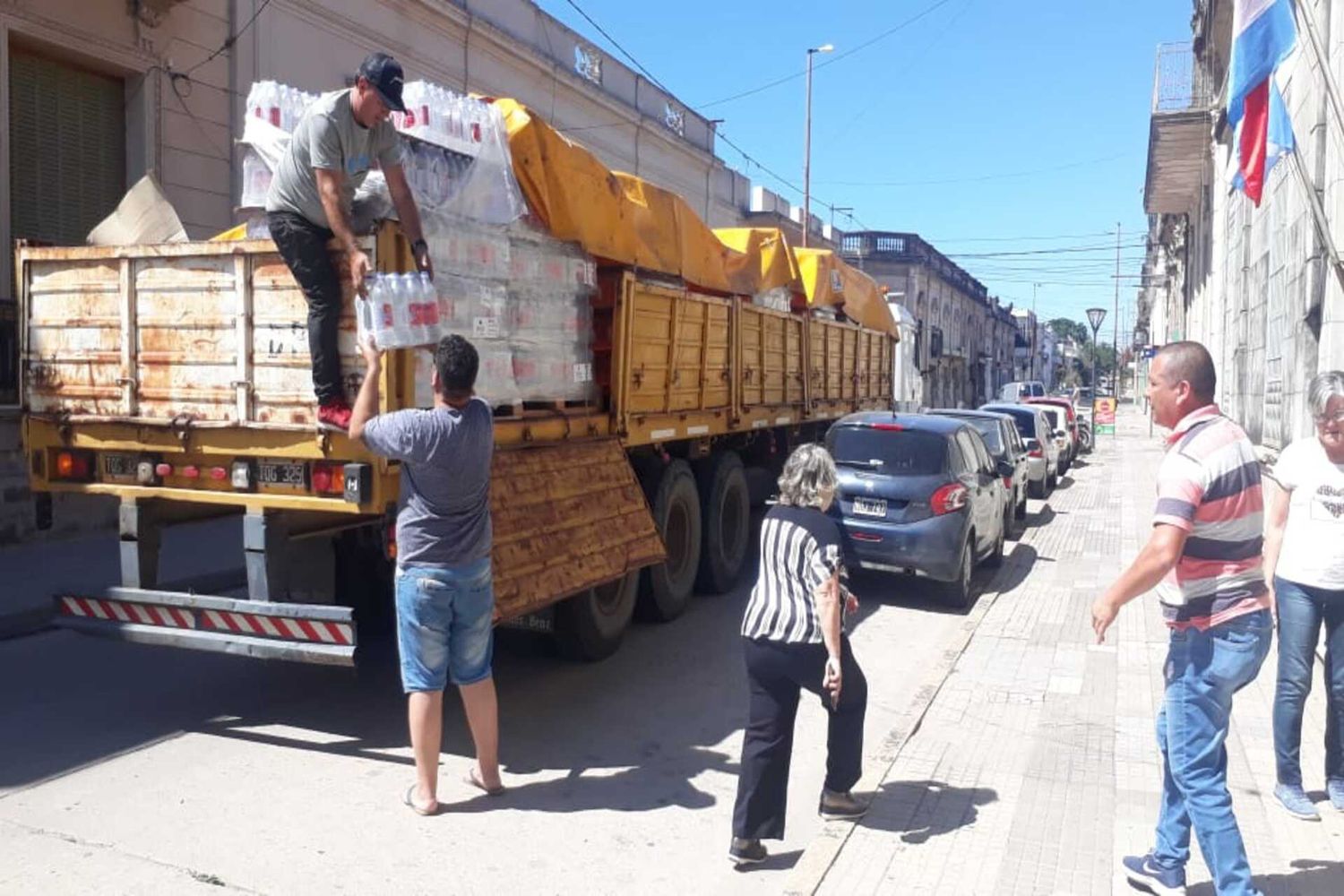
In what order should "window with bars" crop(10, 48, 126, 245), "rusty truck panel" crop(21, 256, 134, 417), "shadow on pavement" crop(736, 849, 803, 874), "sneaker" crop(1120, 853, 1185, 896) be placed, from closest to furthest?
"sneaker" crop(1120, 853, 1185, 896) → "shadow on pavement" crop(736, 849, 803, 874) → "rusty truck panel" crop(21, 256, 134, 417) → "window with bars" crop(10, 48, 126, 245)

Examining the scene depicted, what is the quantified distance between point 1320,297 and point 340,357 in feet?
25.6

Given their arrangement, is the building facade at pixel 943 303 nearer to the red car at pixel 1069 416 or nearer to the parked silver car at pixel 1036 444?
the red car at pixel 1069 416

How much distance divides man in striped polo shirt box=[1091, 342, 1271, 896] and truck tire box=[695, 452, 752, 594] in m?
5.76

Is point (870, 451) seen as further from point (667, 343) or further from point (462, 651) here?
point (462, 651)

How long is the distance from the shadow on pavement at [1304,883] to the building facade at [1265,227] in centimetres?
470

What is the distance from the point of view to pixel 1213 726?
372cm

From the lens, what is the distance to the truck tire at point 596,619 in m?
6.97

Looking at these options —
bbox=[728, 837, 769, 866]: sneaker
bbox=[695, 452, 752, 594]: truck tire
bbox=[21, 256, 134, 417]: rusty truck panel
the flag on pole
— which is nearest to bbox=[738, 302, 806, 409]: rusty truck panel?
bbox=[695, 452, 752, 594]: truck tire

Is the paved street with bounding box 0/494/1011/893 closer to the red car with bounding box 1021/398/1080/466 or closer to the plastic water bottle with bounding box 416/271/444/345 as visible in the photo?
the plastic water bottle with bounding box 416/271/444/345

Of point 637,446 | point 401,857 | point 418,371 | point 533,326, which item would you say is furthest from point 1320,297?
point 401,857

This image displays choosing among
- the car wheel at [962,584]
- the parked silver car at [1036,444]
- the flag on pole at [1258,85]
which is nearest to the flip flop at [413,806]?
the car wheel at [962,584]

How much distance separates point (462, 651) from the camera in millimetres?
4895

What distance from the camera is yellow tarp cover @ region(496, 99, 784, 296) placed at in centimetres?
636

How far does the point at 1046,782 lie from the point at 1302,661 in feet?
4.17
